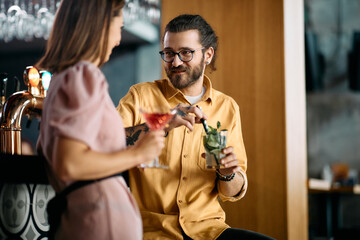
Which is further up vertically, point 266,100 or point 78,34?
point 78,34

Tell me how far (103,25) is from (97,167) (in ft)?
1.48

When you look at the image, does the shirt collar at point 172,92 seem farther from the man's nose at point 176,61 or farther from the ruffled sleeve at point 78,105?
the ruffled sleeve at point 78,105

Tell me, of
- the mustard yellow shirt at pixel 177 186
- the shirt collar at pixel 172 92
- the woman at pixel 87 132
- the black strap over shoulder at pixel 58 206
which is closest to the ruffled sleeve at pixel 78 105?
the woman at pixel 87 132

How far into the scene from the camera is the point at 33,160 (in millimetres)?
1540

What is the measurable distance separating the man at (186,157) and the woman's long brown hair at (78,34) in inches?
24.7

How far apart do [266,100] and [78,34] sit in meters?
2.22

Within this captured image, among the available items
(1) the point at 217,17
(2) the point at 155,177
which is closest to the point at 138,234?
(2) the point at 155,177

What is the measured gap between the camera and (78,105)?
1.24m

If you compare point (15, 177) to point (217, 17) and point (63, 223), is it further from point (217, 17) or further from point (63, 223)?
point (217, 17)

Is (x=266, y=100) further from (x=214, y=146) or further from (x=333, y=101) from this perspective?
(x=333, y=101)

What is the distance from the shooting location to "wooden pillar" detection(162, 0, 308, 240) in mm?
3316

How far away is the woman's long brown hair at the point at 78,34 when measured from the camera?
136 cm

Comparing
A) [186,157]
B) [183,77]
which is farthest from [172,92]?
[186,157]

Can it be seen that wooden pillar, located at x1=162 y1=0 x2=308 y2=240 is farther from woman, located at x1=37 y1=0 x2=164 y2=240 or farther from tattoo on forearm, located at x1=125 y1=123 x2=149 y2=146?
woman, located at x1=37 y1=0 x2=164 y2=240
